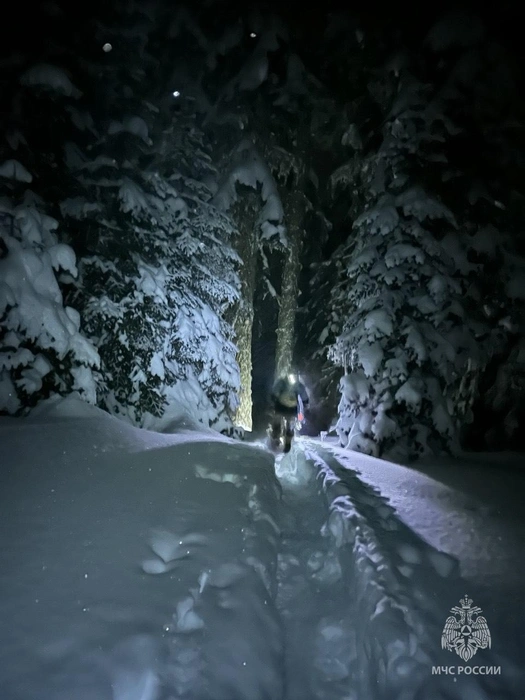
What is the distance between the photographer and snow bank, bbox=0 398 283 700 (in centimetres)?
249

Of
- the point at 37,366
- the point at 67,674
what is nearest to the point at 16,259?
the point at 37,366

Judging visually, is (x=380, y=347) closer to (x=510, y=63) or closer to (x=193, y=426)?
(x=193, y=426)

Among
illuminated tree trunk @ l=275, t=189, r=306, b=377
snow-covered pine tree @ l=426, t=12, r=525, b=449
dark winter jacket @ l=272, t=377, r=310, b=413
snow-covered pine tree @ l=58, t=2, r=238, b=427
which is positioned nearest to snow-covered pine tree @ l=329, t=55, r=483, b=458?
snow-covered pine tree @ l=426, t=12, r=525, b=449

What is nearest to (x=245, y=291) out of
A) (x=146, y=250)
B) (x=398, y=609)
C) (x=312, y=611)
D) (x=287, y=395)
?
(x=287, y=395)

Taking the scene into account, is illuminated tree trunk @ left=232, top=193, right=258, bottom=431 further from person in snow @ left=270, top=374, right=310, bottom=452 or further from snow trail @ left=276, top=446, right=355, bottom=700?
snow trail @ left=276, top=446, right=355, bottom=700

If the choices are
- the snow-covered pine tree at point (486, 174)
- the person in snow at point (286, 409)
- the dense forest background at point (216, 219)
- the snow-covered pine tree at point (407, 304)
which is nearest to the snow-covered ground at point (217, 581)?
the dense forest background at point (216, 219)

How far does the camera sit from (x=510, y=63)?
9.29m

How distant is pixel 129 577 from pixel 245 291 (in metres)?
12.7

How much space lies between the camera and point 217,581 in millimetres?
3580

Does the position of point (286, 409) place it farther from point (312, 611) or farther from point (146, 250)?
point (312, 611)

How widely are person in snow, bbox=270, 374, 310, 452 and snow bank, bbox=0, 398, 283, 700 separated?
227 inches

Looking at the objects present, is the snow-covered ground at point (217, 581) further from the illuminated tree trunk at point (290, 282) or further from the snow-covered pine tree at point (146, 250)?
the illuminated tree trunk at point (290, 282)

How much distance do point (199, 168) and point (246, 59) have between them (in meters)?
4.91

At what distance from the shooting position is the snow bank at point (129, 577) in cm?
249
